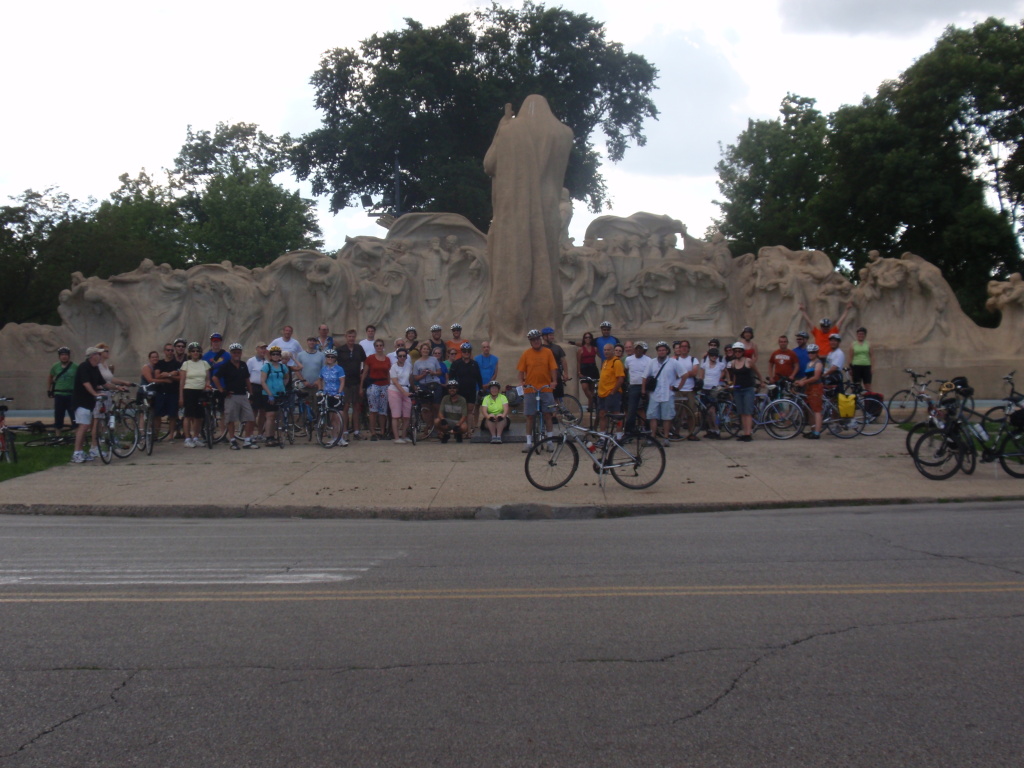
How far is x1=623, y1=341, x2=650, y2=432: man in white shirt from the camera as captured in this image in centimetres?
1573

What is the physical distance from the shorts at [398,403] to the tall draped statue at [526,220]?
9.14 feet

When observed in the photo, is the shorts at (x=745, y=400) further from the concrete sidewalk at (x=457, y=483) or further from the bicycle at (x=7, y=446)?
the bicycle at (x=7, y=446)

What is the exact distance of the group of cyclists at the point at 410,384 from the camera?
51.9ft

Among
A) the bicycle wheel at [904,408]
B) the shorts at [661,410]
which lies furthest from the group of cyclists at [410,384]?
the bicycle wheel at [904,408]

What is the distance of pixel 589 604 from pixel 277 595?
209 centimetres

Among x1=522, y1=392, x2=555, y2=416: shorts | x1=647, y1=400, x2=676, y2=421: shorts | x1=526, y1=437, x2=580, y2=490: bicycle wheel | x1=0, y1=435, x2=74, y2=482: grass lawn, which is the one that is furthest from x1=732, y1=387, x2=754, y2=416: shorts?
x1=0, y1=435, x2=74, y2=482: grass lawn

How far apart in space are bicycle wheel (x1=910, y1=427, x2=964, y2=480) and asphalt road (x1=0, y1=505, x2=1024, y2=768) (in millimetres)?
3908

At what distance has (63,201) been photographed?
144 feet

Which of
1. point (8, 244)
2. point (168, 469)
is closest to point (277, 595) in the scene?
point (168, 469)

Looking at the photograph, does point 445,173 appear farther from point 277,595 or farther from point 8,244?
point 277,595

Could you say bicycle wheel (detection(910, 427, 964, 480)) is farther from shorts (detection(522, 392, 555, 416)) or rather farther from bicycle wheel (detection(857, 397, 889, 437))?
shorts (detection(522, 392, 555, 416))

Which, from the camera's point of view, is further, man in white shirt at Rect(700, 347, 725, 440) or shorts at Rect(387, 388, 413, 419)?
man in white shirt at Rect(700, 347, 725, 440)

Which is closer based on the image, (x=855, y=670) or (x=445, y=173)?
(x=855, y=670)

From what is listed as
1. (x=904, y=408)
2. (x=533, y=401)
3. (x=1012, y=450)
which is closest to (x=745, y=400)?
(x=533, y=401)
